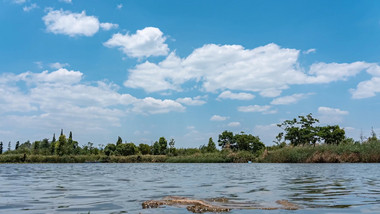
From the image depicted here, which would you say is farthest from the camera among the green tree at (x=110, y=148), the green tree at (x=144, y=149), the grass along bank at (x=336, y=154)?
Result: the green tree at (x=110, y=148)

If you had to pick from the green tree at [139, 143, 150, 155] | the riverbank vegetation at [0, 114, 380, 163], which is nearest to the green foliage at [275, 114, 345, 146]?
the riverbank vegetation at [0, 114, 380, 163]

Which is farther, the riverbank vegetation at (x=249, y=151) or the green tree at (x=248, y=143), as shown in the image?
the green tree at (x=248, y=143)

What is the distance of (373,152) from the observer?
45.0m

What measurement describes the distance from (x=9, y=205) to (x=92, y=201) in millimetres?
2198

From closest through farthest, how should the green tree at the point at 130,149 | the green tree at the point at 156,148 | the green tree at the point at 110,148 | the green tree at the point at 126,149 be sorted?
1. the green tree at the point at 156,148
2. the green tree at the point at 126,149
3. the green tree at the point at 130,149
4. the green tree at the point at 110,148

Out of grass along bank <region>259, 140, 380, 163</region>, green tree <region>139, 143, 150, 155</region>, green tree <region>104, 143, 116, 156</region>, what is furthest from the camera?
green tree <region>104, 143, 116, 156</region>

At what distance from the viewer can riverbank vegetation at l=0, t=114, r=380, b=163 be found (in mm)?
48219

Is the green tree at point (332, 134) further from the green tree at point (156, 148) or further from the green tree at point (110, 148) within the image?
the green tree at point (110, 148)

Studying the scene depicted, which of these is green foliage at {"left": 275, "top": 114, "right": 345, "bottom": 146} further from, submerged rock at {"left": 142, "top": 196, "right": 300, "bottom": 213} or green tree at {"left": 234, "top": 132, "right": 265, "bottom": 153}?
submerged rock at {"left": 142, "top": 196, "right": 300, "bottom": 213}

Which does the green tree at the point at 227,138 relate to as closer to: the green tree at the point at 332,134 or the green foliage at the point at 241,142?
the green foliage at the point at 241,142

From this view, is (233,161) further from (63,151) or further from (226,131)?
(63,151)

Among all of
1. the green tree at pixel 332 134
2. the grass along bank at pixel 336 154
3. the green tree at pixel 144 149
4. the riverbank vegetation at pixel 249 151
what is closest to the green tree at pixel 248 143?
the riverbank vegetation at pixel 249 151

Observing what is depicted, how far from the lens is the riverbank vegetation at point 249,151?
158 ft

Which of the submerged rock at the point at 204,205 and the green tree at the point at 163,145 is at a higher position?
the green tree at the point at 163,145
